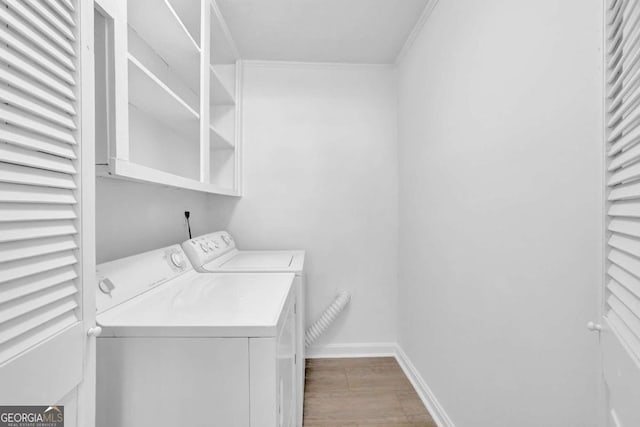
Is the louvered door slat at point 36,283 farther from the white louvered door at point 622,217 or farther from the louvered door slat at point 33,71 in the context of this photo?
the white louvered door at point 622,217

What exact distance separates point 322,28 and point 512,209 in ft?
5.73

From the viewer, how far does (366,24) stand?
2006 millimetres

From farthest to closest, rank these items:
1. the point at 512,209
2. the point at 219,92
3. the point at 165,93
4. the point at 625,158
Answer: the point at 219,92, the point at 165,93, the point at 512,209, the point at 625,158

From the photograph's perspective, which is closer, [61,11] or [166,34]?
[61,11]

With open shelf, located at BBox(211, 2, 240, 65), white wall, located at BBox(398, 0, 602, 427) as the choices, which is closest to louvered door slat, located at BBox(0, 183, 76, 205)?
white wall, located at BBox(398, 0, 602, 427)

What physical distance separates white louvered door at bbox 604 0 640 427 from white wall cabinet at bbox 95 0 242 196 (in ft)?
3.92

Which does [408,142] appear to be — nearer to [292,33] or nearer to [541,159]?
[292,33]

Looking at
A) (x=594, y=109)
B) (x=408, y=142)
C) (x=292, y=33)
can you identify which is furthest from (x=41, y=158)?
(x=408, y=142)

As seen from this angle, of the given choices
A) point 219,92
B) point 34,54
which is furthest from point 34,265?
point 219,92

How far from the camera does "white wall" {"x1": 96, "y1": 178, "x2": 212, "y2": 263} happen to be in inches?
48.5

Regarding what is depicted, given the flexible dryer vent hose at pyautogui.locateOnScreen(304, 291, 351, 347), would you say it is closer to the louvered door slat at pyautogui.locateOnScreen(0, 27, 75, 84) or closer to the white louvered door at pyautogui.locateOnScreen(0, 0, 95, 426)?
the white louvered door at pyautogui.locateOnScreen(0, 0, 95, 426)

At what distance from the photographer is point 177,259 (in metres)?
1.53

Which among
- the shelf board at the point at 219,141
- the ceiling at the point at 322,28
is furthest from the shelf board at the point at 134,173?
the ceiling at the point at 322,28

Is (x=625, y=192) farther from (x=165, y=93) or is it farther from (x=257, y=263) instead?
(x=257, y=263)
